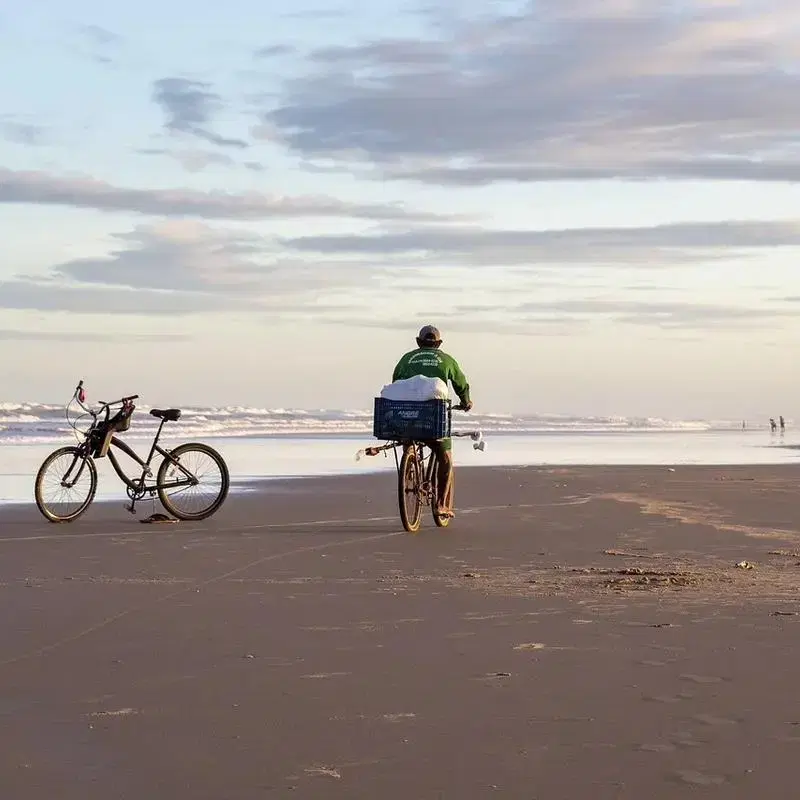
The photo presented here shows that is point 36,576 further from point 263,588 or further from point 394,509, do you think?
point 394,509

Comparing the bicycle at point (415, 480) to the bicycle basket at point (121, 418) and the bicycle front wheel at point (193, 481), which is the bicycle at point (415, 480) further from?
the bicycle basket at point (121, 418)

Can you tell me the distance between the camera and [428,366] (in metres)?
13.2

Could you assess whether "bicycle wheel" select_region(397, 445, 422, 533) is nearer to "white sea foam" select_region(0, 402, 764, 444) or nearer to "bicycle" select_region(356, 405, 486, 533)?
"bicycle" select_region(356, 405, 486, 533)

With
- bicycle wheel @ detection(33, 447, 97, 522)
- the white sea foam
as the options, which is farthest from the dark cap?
the white sea foam

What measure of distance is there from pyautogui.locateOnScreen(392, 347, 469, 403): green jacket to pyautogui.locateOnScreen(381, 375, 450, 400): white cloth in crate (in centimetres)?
24

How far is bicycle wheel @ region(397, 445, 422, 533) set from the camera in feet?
42.0

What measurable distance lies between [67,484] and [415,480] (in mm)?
3900

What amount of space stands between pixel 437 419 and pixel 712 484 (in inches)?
351

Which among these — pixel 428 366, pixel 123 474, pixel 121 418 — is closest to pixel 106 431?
pixel 121 418

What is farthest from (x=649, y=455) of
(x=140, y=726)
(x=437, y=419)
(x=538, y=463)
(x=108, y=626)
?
Result: (x=140, y=726)

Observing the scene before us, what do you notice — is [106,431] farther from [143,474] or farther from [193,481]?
[193,481]

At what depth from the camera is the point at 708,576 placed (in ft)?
30.1

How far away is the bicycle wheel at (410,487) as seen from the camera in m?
12.8

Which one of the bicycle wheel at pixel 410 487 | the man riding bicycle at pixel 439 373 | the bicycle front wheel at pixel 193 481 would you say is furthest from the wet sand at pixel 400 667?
the bicycle front wheel at pixel 193 481
